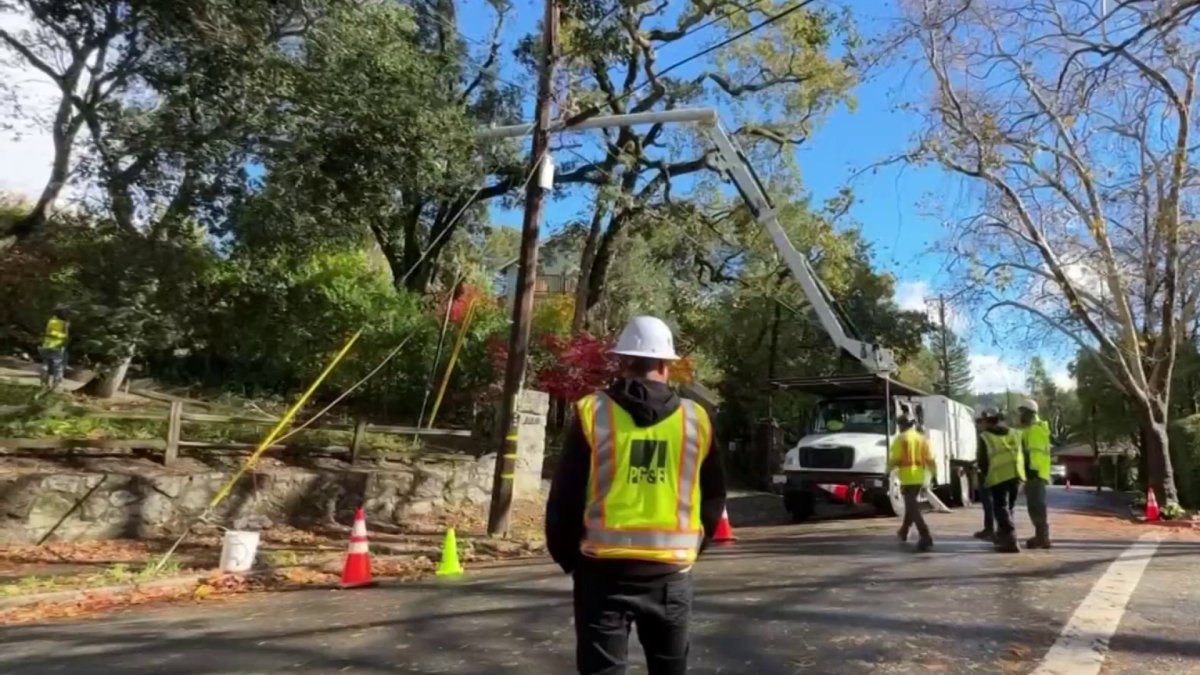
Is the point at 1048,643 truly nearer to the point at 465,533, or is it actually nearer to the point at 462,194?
the point at 465,533

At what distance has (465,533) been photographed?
43.8 ft

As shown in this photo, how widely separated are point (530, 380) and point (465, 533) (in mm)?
8420

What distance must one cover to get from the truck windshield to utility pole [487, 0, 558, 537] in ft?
26.3

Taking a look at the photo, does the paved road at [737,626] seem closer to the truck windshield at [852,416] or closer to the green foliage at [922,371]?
the truck windshield at [852,416]

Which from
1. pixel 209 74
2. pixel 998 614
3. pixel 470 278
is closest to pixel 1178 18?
pixel 998 614

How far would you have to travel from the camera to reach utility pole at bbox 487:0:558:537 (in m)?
12.5

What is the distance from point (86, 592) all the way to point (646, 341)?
722cm

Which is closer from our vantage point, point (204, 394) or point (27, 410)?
point (27, 410)

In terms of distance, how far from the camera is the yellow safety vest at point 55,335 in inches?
512

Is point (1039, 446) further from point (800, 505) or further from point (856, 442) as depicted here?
point (800, 505)

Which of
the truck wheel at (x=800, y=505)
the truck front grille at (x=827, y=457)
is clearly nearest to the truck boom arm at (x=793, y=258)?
the truck front grille at (x=827, y=457)

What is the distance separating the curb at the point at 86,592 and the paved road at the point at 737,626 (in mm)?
653

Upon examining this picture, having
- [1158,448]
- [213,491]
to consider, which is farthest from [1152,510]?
[213,491]

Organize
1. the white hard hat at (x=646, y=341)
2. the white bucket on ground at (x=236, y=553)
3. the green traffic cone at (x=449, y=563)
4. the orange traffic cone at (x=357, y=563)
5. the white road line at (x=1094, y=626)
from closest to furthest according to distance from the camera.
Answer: the white hard hat at (x=646, y=341), the white road line at (x=1094, y=626), the orange traffic cone at (x=357, y=563), the white bucket on ground at (x=236, y=553), the green traffic cone at (x=449, y=563)
